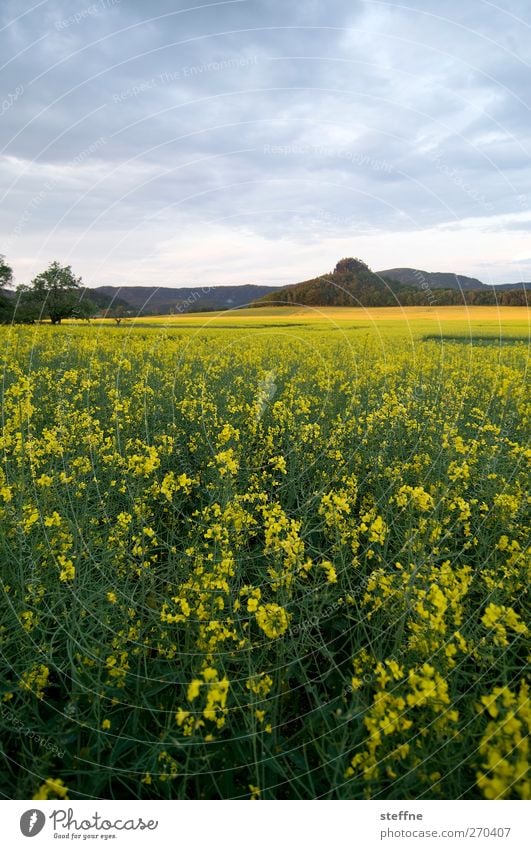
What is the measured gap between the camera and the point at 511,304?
40469 millimetres

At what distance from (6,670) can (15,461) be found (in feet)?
9.13

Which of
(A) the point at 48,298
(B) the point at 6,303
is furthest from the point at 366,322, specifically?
(B) the point at 6,303

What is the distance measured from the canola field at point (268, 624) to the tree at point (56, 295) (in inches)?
870

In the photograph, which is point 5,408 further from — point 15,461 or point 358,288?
point 358,288

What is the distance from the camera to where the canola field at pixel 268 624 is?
2186 mm

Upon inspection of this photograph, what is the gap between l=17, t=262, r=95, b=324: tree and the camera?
84.6 ft
